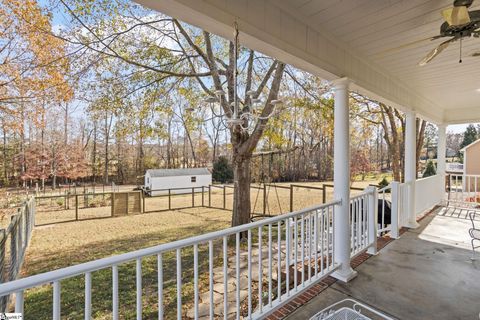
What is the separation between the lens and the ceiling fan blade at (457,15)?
66.5 inches

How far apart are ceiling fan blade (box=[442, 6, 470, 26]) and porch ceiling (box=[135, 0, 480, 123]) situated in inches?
10.2

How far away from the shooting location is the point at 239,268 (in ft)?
6.24

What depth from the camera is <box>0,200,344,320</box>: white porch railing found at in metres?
→ 1.16

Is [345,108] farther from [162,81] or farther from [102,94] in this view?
[102,94]

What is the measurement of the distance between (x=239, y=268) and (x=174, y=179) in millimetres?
14397

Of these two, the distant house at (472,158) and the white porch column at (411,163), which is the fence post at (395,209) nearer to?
the white porch column at (411,163)

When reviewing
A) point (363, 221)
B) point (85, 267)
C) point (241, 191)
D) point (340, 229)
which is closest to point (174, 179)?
point (241, 191)

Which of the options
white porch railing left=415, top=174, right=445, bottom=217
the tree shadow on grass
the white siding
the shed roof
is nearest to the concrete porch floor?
white porch railing left=415, top=174, right=445, bottom=217

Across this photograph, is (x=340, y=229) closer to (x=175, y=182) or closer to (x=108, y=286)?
(x=108, y=286)

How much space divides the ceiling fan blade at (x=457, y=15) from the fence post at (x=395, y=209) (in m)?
2.83

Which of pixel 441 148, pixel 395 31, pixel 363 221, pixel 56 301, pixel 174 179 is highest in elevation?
pixel 395 31

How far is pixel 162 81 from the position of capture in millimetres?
5523

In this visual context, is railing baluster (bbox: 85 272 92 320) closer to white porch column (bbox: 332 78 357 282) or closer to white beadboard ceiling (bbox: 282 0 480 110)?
white beadboard ceiling (bbox: 282 0 480 110)

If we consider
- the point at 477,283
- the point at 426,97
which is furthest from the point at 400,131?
the point at 477,283
